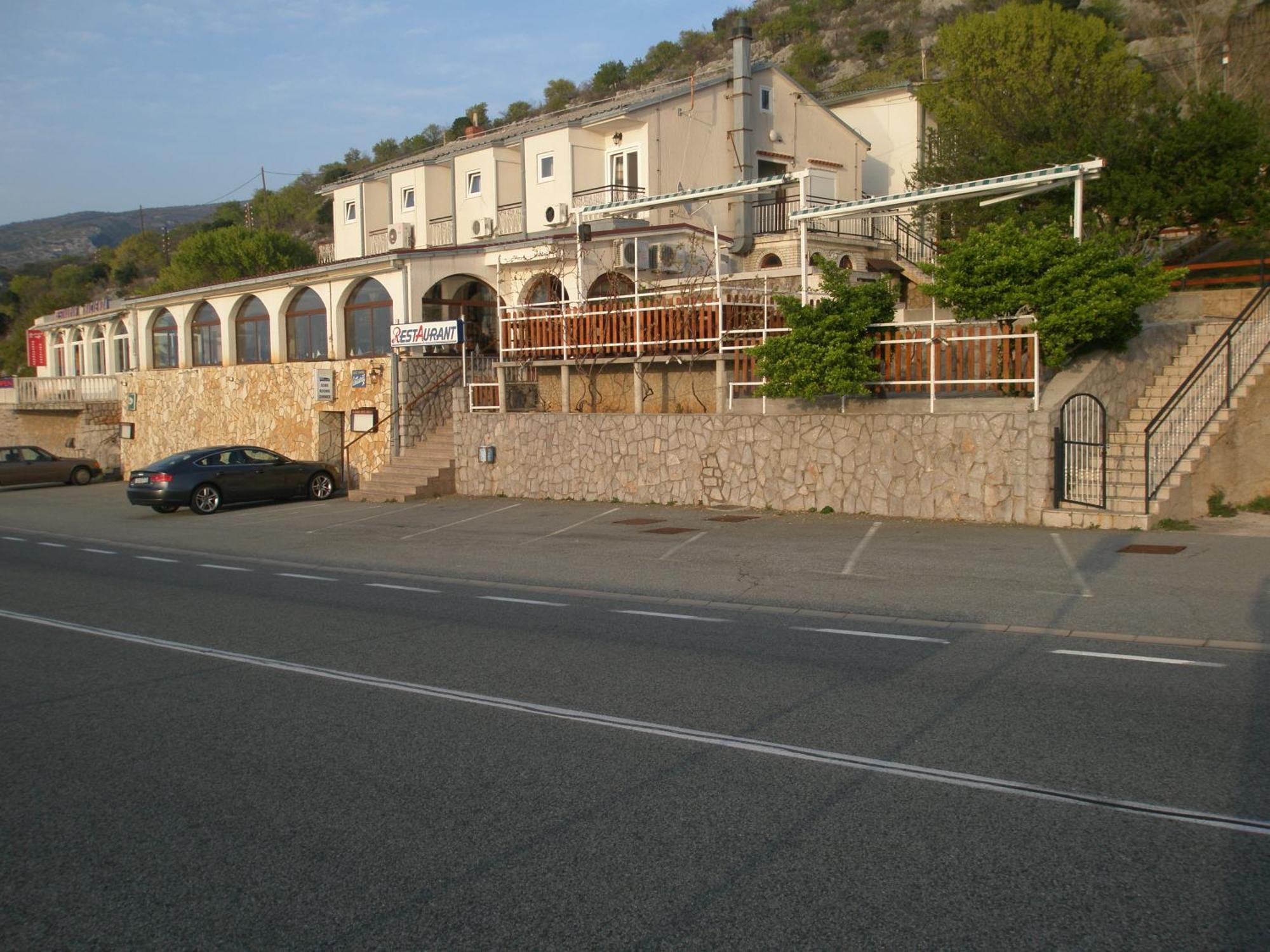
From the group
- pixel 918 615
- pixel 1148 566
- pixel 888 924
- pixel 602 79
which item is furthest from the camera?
pixel 602 79

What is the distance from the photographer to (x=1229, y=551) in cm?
1289

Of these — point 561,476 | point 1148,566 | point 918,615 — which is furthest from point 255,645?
point 561,476

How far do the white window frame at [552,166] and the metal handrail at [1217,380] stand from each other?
2224cm

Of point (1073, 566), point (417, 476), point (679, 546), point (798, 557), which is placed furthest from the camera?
point (417, 476)

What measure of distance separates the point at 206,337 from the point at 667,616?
29.8 metres

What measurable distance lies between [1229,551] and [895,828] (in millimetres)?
9890

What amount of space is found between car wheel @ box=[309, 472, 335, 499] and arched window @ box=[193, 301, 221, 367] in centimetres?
1068

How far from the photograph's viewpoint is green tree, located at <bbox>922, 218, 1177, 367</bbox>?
51.9 feet

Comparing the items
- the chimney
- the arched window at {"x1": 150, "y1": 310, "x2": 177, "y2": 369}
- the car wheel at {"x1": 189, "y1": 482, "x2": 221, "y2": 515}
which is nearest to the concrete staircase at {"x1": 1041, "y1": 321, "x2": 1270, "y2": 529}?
the chimney

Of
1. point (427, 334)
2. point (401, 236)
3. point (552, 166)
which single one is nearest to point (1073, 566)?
point (427, 334)

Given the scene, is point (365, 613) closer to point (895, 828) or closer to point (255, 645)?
point (255, 645)

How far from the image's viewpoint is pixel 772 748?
6320mm

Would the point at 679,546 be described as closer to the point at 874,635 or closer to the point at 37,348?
the point at 874,635

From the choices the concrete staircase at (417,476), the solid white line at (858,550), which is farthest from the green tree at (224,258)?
the solid white line at (858,550)
